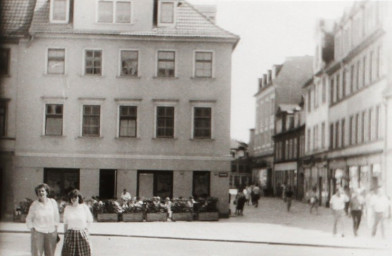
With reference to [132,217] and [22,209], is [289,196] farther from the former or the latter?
[22,209]

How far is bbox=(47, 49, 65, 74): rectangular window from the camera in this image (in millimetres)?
11719

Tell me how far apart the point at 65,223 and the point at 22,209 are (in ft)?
10.8

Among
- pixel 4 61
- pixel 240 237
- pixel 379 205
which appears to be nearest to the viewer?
pixel 4 61

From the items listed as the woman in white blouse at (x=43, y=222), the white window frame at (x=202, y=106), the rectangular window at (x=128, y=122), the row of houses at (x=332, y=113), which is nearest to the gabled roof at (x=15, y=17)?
the rectangular window at (x=128, y=122)

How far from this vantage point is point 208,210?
12930 mm

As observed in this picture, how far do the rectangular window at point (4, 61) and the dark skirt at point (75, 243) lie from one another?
115 inches

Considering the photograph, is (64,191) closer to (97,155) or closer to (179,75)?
(97,155)

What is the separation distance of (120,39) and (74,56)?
2.60 ft

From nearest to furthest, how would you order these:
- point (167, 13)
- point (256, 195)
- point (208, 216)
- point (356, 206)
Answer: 1. point (356, 206)
2. point (167, 13)
3. point (256, 195)
4. point (208, 216)

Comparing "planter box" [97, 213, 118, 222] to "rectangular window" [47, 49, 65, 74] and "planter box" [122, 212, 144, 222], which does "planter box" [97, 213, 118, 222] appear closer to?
"planter box" [122, 212, 144, 222]

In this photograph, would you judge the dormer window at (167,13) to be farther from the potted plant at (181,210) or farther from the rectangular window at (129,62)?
the potted plant at (181,210)

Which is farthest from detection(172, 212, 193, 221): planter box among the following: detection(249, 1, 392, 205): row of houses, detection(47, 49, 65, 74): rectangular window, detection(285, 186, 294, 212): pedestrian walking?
detection(47, 49, 65, 74): rectangular window

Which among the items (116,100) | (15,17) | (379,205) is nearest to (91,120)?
(116,100)

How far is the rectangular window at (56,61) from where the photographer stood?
11.7 meters
